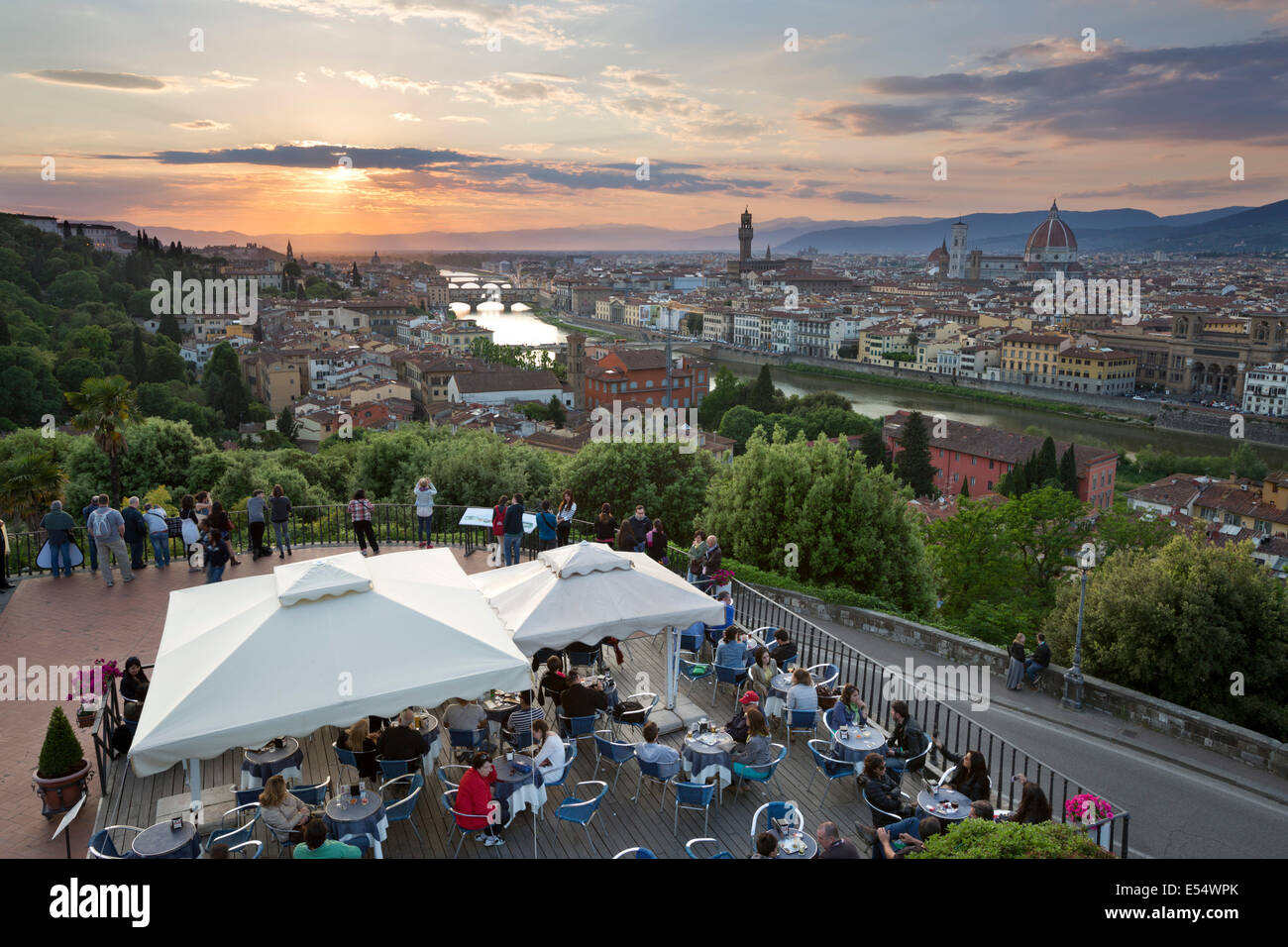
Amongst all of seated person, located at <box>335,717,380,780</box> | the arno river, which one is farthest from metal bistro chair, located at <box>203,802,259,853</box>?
the arno river

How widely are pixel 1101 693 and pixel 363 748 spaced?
29.1 feet

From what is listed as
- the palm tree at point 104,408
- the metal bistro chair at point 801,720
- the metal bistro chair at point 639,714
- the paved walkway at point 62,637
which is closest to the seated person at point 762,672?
the metal bistro chair at point 801,720

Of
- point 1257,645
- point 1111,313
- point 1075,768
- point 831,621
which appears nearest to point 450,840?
point 1075,768

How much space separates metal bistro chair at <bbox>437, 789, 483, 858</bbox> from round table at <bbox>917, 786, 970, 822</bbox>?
9.55 ft

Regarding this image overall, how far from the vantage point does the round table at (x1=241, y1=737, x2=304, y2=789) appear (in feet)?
18.2

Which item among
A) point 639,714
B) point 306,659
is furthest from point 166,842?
point 639,714

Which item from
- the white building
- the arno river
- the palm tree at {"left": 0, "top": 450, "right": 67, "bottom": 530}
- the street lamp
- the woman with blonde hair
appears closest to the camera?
the street lamp

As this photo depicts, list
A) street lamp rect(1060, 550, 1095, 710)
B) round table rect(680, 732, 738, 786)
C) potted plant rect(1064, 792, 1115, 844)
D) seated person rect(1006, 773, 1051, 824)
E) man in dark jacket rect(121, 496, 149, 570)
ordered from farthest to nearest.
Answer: street lamp rect(1060, 550, 1095, 710), man in dark jacket rect(121, 496, 149, 570), round table rect(680, 732, 738, 786), potted plant rect(1064, 792, 1115, 844), seated person rect(1006, 773, 1051, 824)

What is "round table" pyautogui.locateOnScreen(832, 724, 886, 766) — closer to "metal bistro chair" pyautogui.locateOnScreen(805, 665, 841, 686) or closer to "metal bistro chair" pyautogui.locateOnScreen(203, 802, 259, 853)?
"metal bistro chair" pyautogui.locateOnScreen(805, 665, 841, 686)

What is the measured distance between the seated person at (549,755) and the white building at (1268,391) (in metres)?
77.3

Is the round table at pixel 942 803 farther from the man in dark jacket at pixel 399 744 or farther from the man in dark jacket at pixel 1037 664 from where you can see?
the man in dark jacket at pixel 1037 664

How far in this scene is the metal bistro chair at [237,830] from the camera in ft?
15.9

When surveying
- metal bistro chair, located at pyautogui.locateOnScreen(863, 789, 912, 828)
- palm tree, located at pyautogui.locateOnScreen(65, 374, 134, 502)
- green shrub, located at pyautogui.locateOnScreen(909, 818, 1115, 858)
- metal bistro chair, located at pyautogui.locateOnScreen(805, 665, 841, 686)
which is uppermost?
palm tree, located at pyautogui.locateOnScreen(65, 374, 134, 502)

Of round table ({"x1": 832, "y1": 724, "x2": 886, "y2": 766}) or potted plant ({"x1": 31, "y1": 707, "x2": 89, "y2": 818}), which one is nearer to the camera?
potted plant ({"x1": 31, "y1": 707, "x2": 89, "y2": 818})
